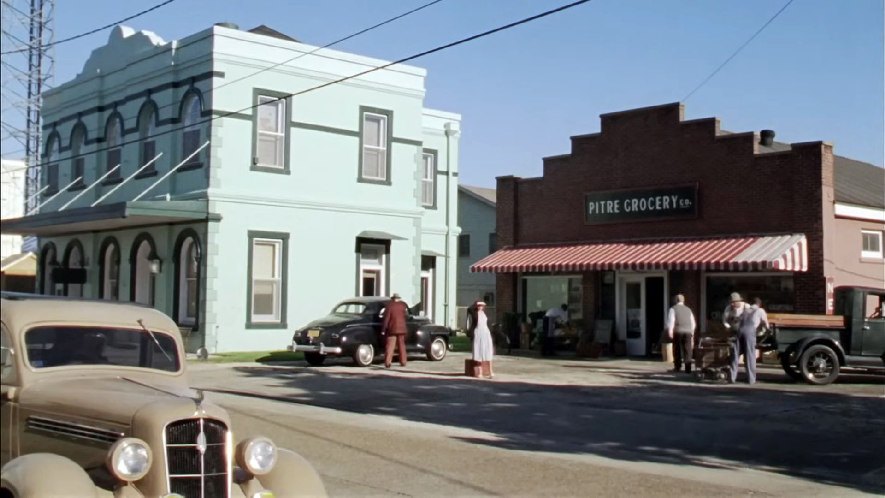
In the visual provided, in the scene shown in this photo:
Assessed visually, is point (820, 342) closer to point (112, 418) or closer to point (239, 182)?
point (239, 182)

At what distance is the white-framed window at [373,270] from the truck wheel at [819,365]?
14317 millimetres

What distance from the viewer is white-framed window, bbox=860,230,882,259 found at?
24.0 metres

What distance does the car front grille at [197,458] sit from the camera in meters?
5.89

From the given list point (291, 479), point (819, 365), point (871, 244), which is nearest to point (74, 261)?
point (819, 365)

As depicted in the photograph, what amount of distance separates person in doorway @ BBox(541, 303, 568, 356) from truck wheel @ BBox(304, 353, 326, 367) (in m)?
6.83

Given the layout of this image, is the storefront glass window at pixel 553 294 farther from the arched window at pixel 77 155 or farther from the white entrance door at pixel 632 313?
the arched window at pixel 77 155

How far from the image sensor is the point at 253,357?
82.9 feet

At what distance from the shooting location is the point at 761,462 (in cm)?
1123

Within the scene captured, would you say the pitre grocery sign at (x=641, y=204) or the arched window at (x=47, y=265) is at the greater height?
the pitre grocery sign at (x=641, y=204)

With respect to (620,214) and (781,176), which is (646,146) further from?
(781,176)

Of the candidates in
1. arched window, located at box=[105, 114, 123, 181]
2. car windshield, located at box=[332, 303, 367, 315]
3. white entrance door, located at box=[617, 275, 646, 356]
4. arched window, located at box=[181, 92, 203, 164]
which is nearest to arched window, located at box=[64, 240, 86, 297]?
arched window, located at box=[105, 114, 123, 181]

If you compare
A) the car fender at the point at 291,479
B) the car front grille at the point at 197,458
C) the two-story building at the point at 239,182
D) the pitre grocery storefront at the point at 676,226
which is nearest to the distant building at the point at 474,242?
the two-story building at the point at 239,182

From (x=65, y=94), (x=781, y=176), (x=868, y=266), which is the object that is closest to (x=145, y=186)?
(x=65, y=94)

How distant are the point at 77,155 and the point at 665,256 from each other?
803 inches
